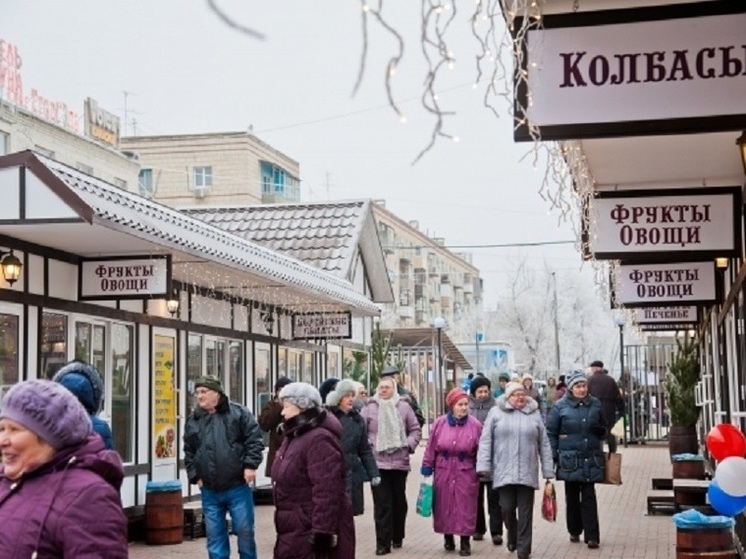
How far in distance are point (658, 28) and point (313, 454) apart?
3.92 metres

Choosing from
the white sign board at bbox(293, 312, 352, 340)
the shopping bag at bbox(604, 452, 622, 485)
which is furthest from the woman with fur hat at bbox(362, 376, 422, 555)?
the white sign board at bbox(293, 312, 352, 340)

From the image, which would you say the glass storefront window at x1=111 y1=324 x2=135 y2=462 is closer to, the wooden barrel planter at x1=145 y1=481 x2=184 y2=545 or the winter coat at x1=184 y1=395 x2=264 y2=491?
the wooden barrel planter at x1=145 y1=481 x2=184 y2=545

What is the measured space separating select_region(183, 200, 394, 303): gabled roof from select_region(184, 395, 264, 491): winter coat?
52.4 ft

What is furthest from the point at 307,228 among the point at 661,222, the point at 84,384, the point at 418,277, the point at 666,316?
the point at 418,277

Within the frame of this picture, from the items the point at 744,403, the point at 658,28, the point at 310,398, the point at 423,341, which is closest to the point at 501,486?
the point at 744,403

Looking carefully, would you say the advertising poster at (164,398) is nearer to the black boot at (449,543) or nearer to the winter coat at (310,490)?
the black boot at (449,543)

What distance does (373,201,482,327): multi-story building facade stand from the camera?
84062mm

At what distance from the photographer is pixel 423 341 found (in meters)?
41.6

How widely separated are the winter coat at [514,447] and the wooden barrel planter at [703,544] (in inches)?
123

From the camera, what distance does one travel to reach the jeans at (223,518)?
10.7 m

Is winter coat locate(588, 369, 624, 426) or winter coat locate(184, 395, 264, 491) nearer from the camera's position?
winter coat locate(184, 395, 264, 491)

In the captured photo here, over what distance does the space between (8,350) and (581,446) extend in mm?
5916

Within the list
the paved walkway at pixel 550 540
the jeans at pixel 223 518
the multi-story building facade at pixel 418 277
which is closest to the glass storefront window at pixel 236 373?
the paved walkway at pixel 550 540

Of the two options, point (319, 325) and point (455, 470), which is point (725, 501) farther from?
point (319, 325)
